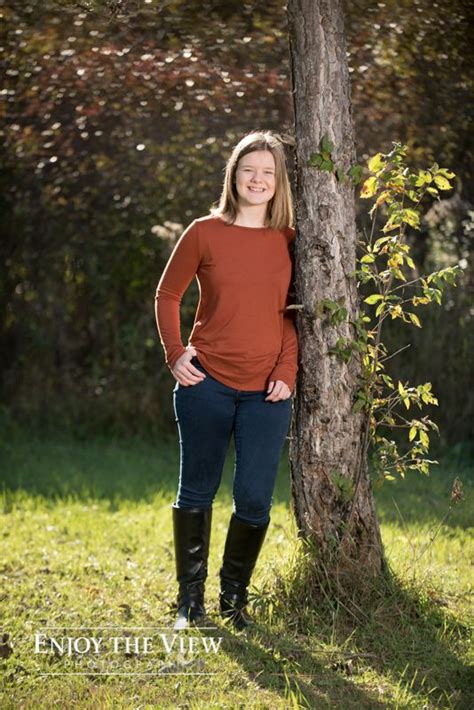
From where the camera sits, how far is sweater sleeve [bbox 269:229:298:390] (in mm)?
3244

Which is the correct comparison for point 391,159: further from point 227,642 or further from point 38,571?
point 38,571

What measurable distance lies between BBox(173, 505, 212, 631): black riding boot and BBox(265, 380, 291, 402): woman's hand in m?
0.46

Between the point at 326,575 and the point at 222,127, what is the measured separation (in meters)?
3.80

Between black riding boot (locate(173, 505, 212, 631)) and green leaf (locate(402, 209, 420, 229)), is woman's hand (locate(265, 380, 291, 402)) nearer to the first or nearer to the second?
black riding boot (locate(173, 505, 212, 631))

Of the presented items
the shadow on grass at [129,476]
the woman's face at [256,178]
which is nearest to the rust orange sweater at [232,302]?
the woman's face at [256,178]

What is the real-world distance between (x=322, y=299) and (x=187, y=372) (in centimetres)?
54

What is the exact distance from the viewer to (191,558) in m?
3.39

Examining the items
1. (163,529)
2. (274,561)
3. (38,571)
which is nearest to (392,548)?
(274,561)

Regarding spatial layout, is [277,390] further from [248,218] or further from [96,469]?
[96,469]

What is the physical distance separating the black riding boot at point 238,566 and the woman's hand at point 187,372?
0.51 meters

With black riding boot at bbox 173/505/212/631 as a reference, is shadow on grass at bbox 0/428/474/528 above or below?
below

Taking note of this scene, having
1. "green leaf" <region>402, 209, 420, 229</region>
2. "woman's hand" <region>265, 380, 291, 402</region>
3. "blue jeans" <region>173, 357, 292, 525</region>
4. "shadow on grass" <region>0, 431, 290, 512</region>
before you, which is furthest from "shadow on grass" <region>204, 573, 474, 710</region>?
"shadow on grass" <region>0, 431, 290, 512</region>

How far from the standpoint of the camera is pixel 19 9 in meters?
6.05

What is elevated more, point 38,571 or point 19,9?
point 19,9
